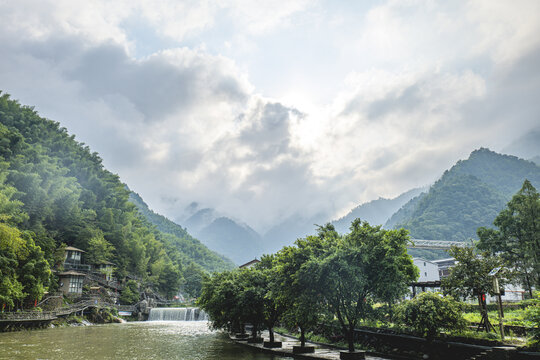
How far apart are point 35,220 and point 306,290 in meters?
70.7

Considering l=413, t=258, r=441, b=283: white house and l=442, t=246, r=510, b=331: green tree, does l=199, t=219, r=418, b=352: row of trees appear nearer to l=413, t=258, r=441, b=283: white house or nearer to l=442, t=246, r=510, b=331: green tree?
l=442, t=246, r=510, b=331: green tree

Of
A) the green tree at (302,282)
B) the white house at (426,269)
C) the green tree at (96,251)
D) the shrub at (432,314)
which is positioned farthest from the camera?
the green tree at (96,251)

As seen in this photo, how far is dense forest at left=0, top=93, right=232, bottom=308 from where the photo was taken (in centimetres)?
4516

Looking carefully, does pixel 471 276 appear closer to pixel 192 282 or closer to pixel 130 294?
pixel 130 294

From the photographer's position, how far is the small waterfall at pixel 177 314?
75.1 m

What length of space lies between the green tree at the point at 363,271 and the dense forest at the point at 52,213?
37.4 m

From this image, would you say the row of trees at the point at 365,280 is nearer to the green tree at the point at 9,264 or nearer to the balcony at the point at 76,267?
the green tree at the point at 9,264

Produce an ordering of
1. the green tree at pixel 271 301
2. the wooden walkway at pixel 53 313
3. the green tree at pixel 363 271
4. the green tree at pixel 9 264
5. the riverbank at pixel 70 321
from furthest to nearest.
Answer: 1. the riverbank at pixel 70 321
2. the wooden walkway at pixel 53 313
3. the green tree at pixel 9 264
4. the green tree at pixel 271 301
5. the green tree at pixel 363 271

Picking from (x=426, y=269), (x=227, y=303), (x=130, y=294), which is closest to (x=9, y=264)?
(x=227, y=303)

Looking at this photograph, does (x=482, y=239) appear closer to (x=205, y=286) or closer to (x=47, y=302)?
(x=205, y=286)

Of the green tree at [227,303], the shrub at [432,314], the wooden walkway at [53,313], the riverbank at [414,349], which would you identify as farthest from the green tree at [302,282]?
the wooden walkway at [53,313]

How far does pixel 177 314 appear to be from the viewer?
76000mm

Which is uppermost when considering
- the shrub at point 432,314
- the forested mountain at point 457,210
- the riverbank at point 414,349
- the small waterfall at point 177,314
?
the forested mountain at point 457,210

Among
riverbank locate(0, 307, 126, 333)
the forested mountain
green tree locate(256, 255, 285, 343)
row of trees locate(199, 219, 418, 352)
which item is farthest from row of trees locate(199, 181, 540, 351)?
the forested mountain
